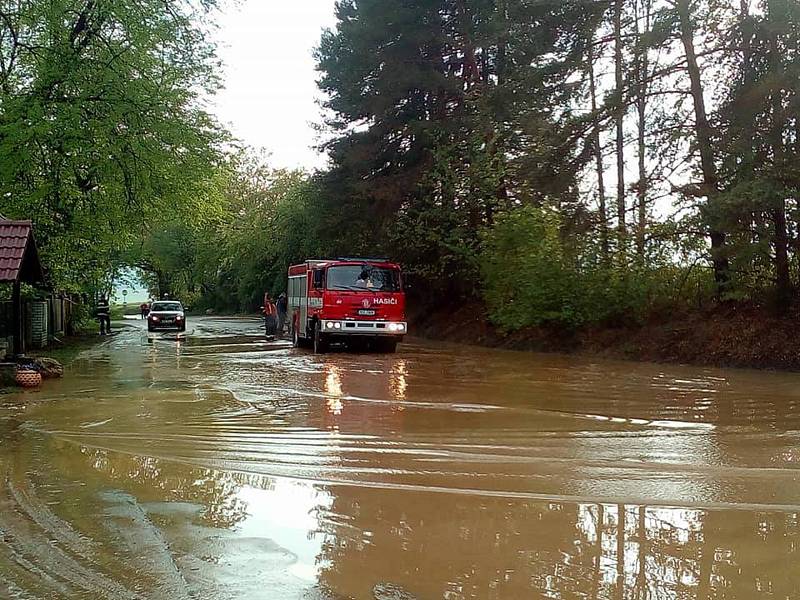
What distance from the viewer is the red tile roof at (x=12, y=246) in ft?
46.5

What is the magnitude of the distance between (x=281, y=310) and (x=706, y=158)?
55.7 ft

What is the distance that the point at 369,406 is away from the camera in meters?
11.8

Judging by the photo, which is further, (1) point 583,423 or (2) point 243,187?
(2) point 243,187

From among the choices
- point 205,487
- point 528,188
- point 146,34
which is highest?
point 146,34

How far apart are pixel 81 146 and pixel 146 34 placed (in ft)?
11.4

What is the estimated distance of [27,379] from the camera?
14.0 metres

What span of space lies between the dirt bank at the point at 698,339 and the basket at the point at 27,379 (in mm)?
14364

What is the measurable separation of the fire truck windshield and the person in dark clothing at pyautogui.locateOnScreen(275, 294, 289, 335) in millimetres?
7335

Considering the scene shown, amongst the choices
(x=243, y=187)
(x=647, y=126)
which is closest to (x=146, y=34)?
(x=647, y=126)

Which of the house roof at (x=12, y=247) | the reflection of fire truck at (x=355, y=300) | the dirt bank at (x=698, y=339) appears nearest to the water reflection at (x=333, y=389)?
the reflection of fire truck at (x=355, y=300)

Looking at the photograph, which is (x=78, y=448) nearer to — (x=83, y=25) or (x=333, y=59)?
(x=83, y=25)

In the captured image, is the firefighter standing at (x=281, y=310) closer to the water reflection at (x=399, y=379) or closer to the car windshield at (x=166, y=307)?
the car windshield at (x=166, y=307)

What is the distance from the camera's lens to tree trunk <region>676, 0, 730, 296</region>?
685 inches

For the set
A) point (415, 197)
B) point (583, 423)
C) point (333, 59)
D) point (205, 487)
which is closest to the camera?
point (205, 487)
